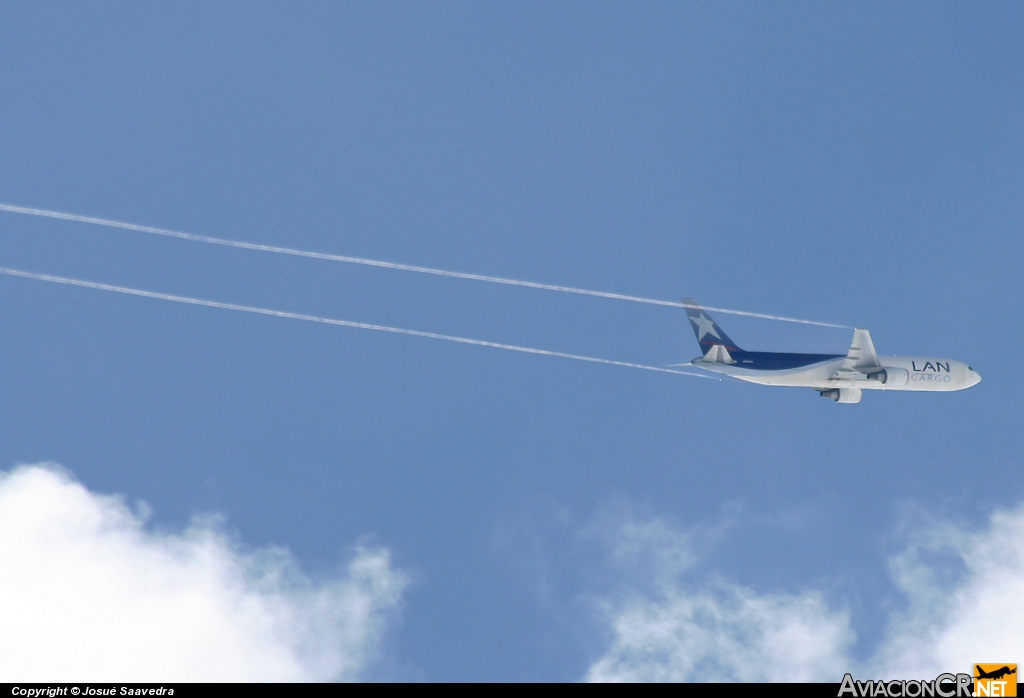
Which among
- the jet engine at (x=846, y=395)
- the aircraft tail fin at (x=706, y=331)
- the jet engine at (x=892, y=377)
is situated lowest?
the jet engine at (x=846, y=395)

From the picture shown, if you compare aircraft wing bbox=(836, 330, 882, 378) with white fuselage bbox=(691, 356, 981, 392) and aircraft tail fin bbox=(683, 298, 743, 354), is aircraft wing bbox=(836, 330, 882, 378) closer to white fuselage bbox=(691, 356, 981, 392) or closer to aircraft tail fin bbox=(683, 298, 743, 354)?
white fuselage bbox=(691, 356, 981, 392)

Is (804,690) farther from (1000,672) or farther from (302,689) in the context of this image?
(302,689)

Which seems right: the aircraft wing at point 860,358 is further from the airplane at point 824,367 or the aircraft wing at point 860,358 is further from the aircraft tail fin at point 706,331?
the aircraft tail fin at point 706,331

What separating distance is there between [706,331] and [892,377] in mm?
11693

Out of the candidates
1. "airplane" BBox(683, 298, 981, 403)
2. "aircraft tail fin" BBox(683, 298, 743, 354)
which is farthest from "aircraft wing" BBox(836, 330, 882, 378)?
"aircraft tail fin" BBox(683, 298, 743, 354)

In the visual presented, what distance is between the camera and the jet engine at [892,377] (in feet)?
219

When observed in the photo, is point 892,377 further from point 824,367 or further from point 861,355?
point 824,367

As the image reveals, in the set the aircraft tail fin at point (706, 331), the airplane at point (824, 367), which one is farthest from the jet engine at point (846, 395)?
the aircraft tail fin at point (706, 331)

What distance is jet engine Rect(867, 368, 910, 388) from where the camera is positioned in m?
66.6

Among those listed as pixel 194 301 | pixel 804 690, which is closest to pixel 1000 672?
pixel 804 690

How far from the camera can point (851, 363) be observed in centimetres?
6612

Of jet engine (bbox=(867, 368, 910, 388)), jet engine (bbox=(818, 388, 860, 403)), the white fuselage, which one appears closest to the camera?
the white fuselage

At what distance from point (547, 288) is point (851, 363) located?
76.2 ft

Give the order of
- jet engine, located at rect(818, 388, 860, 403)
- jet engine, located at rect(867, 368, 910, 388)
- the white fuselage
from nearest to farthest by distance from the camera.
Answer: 1. the white fuselage
2. jet engine, located at rect(867, 368, 910, 388)
3. jet engine, located at rect(818, 388, 860, 403)
